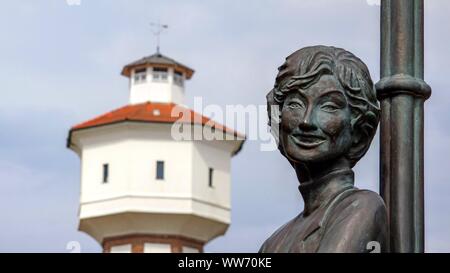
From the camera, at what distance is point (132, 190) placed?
7088 cm

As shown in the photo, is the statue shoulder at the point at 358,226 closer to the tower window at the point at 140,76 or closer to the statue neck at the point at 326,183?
the statue neck at the point at 326,183

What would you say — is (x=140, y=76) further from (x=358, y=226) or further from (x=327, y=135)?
(x=358, y=226)

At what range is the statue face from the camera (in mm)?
4367

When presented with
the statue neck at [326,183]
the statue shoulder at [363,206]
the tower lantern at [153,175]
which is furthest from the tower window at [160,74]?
the statue shoulder at [363,206]

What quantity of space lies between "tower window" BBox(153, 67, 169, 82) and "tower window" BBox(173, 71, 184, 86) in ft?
1.37

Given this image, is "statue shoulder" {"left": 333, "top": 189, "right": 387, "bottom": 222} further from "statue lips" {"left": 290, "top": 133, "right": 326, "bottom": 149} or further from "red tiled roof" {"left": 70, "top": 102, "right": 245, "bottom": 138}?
"red tiled roof" {"left": 70, "top": 102, "right": 245, "bottom": 138}

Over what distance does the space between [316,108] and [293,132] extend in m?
0.09

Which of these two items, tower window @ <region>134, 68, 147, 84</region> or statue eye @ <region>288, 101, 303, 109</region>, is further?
tower window @ <region>134, 68, 147, 84</region>

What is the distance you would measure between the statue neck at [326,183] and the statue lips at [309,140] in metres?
0.11

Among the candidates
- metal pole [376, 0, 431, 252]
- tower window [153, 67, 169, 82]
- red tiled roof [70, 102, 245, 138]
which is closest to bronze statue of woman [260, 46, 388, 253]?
metal pole [376, 0, 431, 252]

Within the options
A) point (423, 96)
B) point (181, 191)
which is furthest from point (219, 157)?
point (423, 96)

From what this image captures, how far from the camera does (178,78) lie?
240 ft

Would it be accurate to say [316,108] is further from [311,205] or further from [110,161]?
[110,161]

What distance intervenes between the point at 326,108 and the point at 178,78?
68.8m
